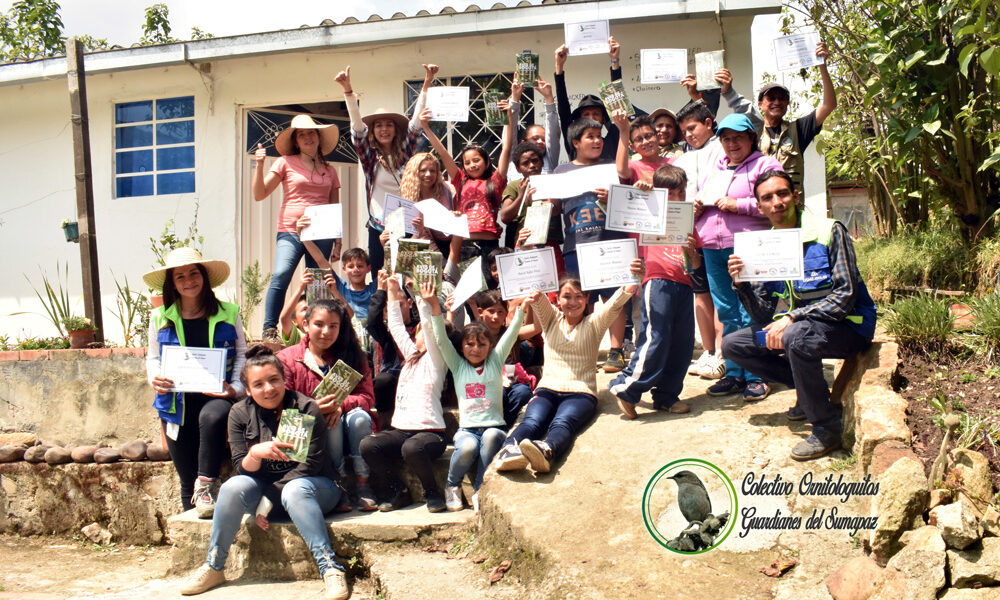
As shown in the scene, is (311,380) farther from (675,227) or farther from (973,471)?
(973,471)

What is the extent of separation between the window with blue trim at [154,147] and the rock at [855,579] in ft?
25.7

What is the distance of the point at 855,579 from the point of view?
3311 millimetres

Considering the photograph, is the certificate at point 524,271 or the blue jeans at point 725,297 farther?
the blue jeans at point 725,297

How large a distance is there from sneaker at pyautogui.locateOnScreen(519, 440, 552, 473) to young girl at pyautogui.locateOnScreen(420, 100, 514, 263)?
1965mm

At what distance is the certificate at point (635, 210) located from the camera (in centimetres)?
489

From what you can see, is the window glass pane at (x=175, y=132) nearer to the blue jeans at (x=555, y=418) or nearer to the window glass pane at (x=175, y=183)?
the window glass pane at (x=175, y=183)

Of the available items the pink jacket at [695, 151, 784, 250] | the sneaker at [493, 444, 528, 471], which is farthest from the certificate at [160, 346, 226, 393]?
the pink jacket at [695, 151, 784, 250]

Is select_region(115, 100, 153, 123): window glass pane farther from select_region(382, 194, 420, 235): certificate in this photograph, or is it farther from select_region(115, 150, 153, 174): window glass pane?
select_region(382, 194, 420, 235): certificate

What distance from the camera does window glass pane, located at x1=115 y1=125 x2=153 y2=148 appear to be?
9.35 meters

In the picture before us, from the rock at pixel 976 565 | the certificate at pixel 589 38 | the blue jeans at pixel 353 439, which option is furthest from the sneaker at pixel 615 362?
the rock at pixel 976 565

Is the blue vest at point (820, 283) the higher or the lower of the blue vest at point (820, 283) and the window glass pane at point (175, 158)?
the lower

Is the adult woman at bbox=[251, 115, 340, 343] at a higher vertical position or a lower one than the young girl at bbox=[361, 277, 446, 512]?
higher

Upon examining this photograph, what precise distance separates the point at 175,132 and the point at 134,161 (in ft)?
2.04

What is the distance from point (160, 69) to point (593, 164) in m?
5.73
